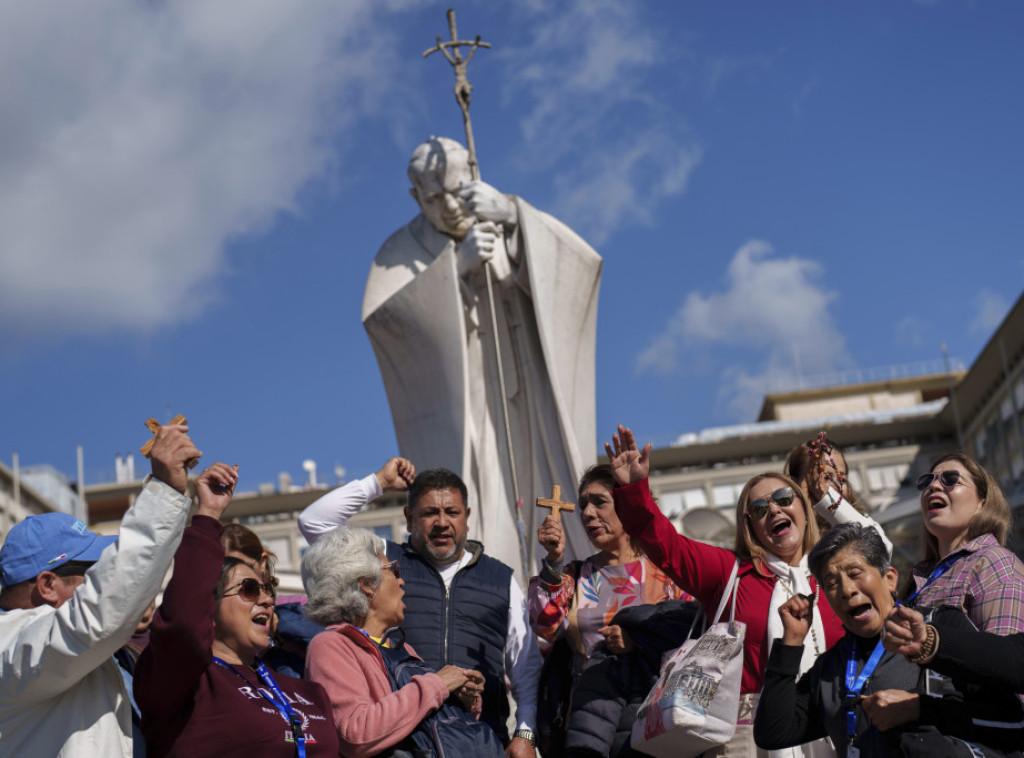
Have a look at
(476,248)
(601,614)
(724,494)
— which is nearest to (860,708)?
(601,614)

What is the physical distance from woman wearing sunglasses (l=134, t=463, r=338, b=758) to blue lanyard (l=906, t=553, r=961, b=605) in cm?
177

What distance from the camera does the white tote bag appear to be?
394 centimetres

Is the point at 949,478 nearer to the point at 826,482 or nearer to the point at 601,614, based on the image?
the point at 826,482

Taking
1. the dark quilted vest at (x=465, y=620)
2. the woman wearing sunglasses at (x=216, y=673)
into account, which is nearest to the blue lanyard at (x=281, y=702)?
the woman wearing sunglasses at (x=216, y=673)

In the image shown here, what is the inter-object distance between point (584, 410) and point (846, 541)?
557cm

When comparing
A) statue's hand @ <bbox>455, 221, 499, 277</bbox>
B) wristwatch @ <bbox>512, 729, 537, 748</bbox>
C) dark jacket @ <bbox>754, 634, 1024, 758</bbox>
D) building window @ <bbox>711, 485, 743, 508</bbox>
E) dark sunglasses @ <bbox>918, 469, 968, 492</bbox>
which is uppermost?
building window @ <bbox>711, 485, 743, 508</bbox>

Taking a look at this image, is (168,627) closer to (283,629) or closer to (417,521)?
(283,629)

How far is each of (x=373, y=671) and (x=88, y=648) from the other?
1.23 meters

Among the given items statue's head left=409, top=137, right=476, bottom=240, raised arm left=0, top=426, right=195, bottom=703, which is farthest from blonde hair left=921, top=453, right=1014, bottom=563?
statue's head left=409, top=137, right=476, bottom=240

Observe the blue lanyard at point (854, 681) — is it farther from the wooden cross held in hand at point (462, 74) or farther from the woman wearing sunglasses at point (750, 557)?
the wooden cross held in hand at point (462, 74)

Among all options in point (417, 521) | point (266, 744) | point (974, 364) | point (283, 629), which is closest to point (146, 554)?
point (266, 744)

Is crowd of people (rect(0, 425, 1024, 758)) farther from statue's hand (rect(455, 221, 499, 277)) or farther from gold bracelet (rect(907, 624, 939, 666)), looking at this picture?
statue's hand (rect(455, 221, 499, 277))

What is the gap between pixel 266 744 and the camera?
3498mm

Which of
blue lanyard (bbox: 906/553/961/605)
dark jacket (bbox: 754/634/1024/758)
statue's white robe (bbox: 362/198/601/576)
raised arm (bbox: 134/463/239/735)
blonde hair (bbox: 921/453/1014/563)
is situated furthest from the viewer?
statue's white robe (bbox: 362/198/601/576)
